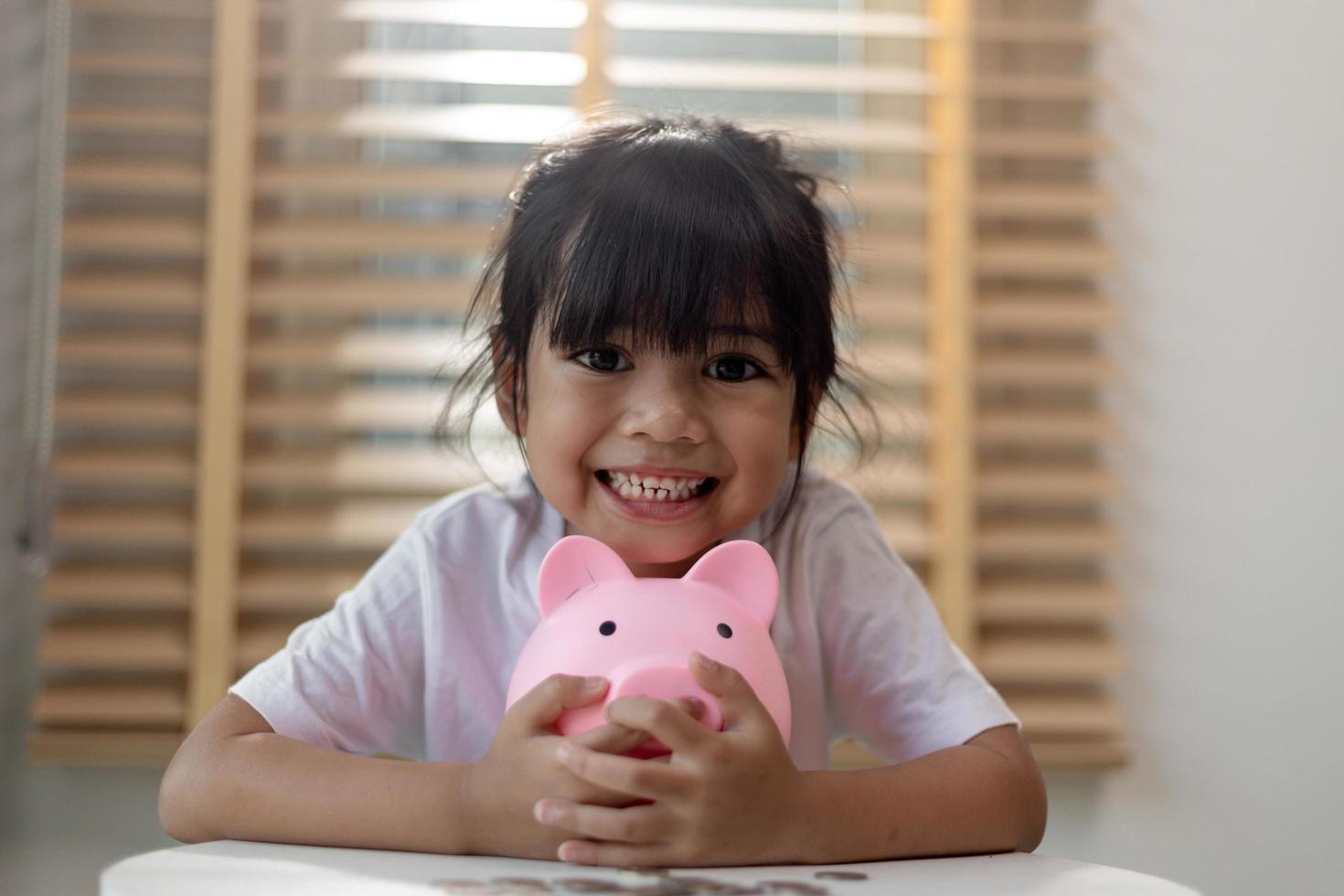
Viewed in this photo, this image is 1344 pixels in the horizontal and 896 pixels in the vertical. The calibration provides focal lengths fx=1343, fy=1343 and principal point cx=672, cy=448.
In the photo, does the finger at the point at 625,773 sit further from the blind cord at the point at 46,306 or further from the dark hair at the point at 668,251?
the blind cord at the point at 46,306

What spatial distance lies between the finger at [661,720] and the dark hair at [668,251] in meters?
0.24

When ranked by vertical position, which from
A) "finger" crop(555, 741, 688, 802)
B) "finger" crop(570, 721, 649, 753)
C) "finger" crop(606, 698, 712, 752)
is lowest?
"finger" crop(555, 741, 688, 802)

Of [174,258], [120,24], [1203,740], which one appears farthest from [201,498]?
[1203,740]

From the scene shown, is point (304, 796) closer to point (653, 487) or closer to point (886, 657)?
point (653, 487)

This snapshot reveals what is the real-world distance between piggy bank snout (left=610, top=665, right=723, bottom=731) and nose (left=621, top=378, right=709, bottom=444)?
0.17m

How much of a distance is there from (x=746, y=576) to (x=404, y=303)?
850 millimetres

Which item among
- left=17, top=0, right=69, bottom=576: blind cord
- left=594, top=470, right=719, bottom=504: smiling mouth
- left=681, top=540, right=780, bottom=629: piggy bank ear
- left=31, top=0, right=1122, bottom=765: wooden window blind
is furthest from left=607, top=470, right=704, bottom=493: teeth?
left=17, top=0, right=69, bottom=576: blind cord

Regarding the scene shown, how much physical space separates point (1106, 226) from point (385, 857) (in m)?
1.21

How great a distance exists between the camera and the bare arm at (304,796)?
0.65 metres

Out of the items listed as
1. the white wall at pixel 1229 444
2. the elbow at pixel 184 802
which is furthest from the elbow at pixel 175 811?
the white wall at pixel 1229 444

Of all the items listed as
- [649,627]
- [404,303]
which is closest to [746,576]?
[649,627]

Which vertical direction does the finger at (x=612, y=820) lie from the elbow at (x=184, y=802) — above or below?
above

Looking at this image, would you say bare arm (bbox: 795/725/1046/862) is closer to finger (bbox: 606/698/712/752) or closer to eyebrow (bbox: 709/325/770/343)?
finger (bbox: 606/698/712/752)

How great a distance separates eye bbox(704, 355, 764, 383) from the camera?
78 cm
